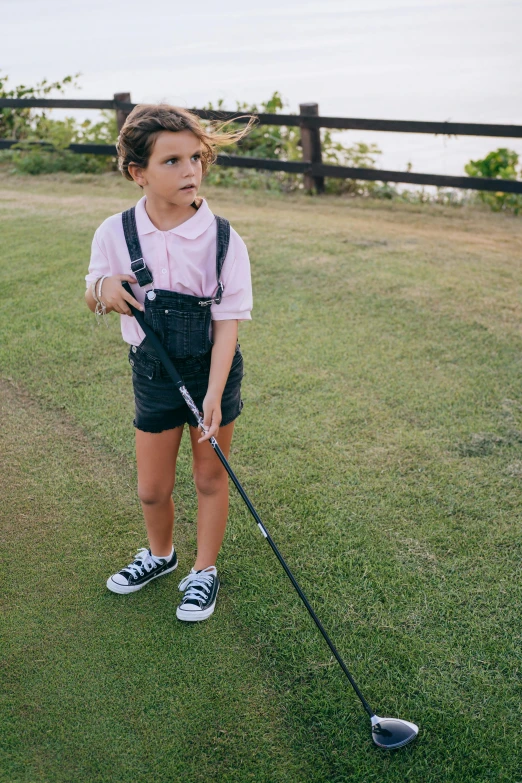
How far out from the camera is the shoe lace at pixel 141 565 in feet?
8.38

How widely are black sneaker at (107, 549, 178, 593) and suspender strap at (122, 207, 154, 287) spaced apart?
1.00 meters

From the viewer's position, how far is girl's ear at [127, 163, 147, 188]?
2.11 m

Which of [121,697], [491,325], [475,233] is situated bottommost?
[121,697]

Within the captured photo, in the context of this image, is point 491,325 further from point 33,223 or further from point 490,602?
point 33,223

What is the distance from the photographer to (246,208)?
714 cm

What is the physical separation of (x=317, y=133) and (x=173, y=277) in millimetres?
5788

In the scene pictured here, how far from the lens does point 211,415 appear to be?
2.20 metres

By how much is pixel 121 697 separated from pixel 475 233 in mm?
5122

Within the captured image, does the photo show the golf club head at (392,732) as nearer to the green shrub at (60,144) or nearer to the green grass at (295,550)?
the green grass at (295,550)

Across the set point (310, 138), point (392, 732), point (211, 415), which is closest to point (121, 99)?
point (310, 138)

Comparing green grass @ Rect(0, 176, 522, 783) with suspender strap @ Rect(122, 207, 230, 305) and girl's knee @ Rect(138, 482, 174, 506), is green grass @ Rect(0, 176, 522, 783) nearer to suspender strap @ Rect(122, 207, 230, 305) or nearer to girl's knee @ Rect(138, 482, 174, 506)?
girl's knee @ Rect(138, 482, 174, 506)

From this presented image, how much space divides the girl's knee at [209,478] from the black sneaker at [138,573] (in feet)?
1.15

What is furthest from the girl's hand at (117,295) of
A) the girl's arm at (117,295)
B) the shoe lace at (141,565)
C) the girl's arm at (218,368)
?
the shoe lace at (141,565)

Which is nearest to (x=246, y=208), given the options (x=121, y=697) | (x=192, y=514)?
(x=192, y=514)
